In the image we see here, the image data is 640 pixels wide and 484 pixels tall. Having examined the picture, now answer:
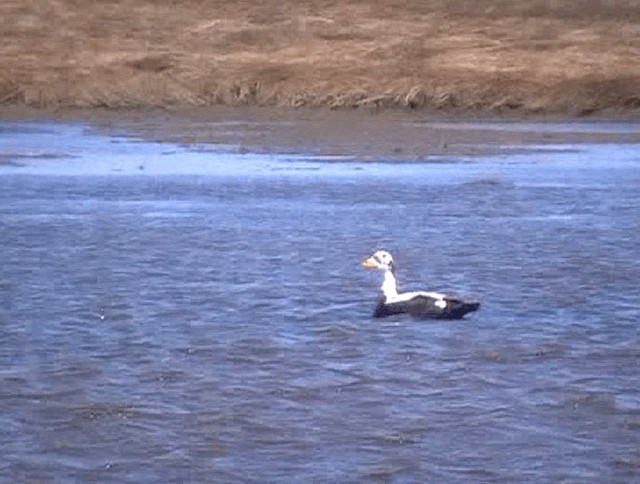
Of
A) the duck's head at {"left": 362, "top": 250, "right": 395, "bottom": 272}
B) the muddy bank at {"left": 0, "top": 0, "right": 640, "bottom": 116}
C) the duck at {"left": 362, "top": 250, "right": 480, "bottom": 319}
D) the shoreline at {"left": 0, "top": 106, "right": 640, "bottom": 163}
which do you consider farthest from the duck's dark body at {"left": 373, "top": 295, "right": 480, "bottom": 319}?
the muddy bank at {"left": 0, "top": 0, "right": 640, "bottom": 116}

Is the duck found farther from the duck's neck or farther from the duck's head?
the duck's head

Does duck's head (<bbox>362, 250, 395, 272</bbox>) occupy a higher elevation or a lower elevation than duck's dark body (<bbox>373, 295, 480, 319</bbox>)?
higher

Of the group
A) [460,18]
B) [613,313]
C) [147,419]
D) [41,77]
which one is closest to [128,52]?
[41,77]

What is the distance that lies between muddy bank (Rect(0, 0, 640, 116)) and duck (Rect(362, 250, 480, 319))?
14.7 metres

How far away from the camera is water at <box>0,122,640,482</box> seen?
773cm

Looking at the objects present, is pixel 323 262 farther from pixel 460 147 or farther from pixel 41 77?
pixel 41 77

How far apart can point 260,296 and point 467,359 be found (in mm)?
2008

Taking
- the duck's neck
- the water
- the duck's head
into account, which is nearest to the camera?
the water

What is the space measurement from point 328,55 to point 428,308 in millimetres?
17496

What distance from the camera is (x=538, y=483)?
7355 millimetres

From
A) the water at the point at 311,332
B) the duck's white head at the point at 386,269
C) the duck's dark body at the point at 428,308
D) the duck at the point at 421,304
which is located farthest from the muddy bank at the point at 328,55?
the duck's dark body at the point at 428,308

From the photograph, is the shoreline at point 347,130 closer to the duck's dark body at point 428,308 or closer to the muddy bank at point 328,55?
the muddy bank at point 328,55

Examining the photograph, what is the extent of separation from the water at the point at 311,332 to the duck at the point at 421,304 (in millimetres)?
82

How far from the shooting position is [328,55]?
2764 centimetres
